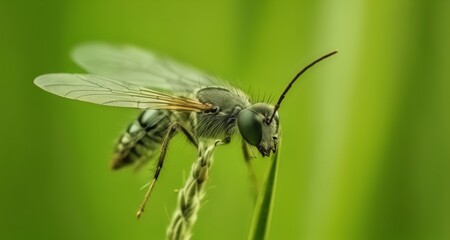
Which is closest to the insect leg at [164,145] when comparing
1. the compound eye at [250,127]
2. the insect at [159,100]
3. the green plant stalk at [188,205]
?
the insect at [159,100]

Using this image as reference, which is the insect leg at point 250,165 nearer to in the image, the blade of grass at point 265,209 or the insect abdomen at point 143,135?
the insect abdomen at point 143,135

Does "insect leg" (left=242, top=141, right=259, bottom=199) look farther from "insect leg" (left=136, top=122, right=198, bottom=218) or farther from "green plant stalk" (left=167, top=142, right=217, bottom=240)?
"green plant stalk" (left=167, top=142, right=217, bottom=240)

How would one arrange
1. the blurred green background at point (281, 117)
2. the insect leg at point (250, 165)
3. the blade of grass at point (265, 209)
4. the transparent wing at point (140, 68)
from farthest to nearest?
the transparent wing at point (140, 68) < the insect leg at point (250, 165) < the blurred green background at point (281, 117) < the blade of grass at point (265, 209)

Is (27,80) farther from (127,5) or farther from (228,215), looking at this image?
(228,215)

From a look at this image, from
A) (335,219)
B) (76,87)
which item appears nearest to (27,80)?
(76,87)

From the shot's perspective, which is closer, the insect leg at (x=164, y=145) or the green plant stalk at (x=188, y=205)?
the green plant stalk at (x=188, y=205)

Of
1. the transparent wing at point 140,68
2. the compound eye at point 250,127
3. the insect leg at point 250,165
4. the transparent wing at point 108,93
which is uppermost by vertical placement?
the transparent wing at point 140,68

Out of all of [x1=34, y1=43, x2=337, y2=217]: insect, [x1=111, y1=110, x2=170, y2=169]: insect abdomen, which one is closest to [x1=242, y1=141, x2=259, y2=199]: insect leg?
[x1=34, y1=43, x2=337, y2=217]: insect

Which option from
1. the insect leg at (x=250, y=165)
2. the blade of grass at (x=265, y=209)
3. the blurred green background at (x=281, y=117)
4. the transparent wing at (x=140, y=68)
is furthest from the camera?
the transparent wing at (x=140, y=68)
